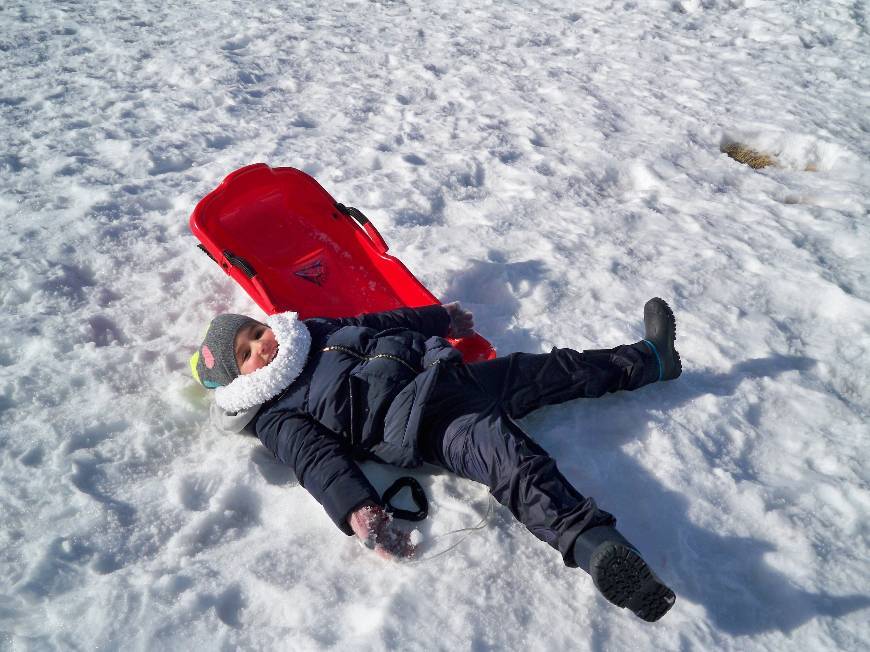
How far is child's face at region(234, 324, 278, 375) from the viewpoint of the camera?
2.70 meters

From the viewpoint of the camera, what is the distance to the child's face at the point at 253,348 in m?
2.70

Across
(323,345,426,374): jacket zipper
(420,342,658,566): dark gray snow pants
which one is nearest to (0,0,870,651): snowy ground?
(420,342,658,566): dark gray snow pants

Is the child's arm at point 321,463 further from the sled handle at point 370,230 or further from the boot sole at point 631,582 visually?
the sled handle at point 370,230

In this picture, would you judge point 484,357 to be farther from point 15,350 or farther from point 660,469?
point 15,350

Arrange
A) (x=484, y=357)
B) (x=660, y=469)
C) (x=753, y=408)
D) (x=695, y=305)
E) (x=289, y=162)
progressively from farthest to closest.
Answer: (x=289, y=162)
(x=695, y=305)
(x=484, y=357)
(x=753, y=408)
(x=660, y=469)

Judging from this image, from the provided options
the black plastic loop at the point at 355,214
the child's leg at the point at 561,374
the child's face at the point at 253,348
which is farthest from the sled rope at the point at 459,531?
the black plastic loop at the point at 355,214

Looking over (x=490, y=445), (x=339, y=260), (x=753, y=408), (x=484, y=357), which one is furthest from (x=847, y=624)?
(x=339, y=260)

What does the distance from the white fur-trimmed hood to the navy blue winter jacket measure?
52 millimetres

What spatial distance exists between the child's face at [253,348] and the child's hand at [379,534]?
2.69 feet

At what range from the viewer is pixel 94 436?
8.51 feet

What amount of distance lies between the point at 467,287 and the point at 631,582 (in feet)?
6.29

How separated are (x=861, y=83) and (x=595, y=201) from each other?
10.0 feet

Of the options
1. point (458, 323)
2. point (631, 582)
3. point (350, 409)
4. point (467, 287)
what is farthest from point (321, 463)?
point (467, 287)

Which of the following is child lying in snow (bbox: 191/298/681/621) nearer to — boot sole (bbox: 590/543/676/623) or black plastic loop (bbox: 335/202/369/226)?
boot sole (bbox: 590/543/676/623)
